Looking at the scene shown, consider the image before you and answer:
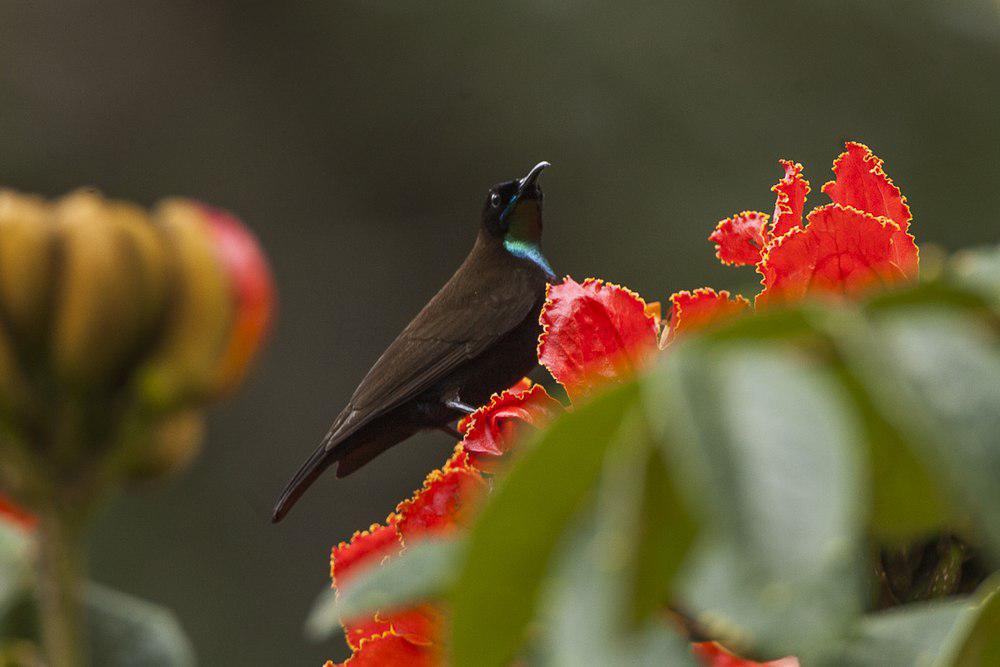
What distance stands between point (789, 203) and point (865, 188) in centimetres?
3

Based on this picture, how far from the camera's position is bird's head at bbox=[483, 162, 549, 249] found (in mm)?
2104

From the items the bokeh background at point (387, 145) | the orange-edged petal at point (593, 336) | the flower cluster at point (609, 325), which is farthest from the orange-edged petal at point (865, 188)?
the bokeh background at point (387, 145)

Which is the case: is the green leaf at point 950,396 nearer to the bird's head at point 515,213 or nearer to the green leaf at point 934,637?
the green leaf at point 934,637

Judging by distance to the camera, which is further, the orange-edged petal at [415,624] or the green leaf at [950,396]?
the orange-edged petal at [415,624]

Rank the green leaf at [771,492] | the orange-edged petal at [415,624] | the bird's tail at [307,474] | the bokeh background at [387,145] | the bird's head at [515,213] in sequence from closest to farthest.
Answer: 1. the green leaf at [771,492]
2. the orange-edged petal at [415,624]
3. the bird's tail at [307,474]
4. the bird's head at [515,213]
5. the bokeh background at [387,145]

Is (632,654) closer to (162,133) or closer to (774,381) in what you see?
(774,381)

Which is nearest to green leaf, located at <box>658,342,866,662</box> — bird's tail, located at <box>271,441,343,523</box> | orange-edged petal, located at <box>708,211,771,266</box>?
orange-edged petal, located at <box>708,211,771,266</box>

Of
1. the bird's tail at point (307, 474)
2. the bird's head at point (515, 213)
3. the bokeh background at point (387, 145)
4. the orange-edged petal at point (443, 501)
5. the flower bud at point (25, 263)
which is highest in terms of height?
the bokeh background at point (387, 145)

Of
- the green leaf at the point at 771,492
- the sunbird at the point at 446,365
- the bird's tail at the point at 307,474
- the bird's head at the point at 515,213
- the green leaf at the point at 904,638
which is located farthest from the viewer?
the bird's head at the point at 515,213

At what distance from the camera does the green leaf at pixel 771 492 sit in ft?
0.73

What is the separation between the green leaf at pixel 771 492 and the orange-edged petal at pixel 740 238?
0.39 metres

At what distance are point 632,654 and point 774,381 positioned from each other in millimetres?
50

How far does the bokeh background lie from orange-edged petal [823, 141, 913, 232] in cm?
432

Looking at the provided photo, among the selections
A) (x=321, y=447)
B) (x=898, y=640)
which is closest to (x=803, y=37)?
(x=321, y=447)
